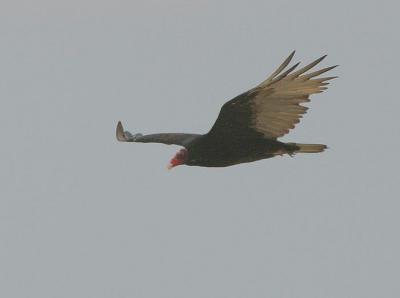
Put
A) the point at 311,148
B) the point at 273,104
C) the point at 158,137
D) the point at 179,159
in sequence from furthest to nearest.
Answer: the point at 158,137
the point at 179,159
the point at 311,148
the point at 273,104

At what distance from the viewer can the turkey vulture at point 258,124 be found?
15320 millimetres

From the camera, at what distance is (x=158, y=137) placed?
18.1 m

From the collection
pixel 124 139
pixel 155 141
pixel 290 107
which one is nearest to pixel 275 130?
pixel 290 107

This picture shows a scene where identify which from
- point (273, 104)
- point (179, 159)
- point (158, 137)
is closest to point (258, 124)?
point (273, 104)

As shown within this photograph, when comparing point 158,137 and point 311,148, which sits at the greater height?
point 158,137

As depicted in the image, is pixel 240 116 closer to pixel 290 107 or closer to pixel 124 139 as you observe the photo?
pixel 290 107

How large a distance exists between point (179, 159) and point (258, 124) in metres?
1.31

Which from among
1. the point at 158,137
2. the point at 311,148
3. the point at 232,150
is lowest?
the point at 311,148

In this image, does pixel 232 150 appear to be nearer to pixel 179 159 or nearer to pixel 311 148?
pixel 179 159

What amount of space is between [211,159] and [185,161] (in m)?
0.43

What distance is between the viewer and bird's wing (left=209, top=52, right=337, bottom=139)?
15.3 meters

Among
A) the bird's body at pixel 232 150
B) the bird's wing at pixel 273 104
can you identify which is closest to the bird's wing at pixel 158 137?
the bird's body at pixel 232 150

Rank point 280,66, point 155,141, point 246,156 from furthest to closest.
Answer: point 155,141
point 246,156
point 280,66

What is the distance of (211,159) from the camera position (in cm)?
1634
